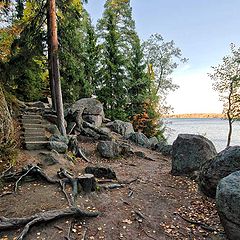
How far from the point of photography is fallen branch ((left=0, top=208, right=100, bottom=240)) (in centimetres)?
429

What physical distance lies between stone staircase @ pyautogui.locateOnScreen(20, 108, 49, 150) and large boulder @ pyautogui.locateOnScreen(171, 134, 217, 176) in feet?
16.5

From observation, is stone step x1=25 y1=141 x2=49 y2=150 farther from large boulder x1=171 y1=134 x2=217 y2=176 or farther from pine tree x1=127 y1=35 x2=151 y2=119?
pine tree x1=127 y1=35 x2=151 y2=119

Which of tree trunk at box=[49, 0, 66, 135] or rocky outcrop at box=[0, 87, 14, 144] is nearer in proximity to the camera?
rocky outcrop at box=[0, 87, 14, 144]

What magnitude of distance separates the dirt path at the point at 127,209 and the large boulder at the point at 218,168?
0.36 meters

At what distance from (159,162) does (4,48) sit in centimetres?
1149

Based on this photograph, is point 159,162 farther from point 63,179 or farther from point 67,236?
point 67,236

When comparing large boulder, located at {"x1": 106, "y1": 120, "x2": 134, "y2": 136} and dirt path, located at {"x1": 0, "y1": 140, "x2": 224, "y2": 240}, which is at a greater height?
large boulder, located at {"x1": 106, "y1": 120, "x2": 134, "y2": 136}

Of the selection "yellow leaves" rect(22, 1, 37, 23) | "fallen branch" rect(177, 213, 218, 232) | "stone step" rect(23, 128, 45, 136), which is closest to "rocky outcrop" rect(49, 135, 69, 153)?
"stone step" rect(23, 128, 45, 136)

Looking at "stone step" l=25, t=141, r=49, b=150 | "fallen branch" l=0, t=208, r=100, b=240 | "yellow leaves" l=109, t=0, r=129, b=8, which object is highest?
"yellow leaves" l=109, t=0, r=129, b=8

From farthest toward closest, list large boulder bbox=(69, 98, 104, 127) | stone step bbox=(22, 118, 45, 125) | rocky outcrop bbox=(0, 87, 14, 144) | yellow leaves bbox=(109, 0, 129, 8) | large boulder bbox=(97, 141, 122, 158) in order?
yellow leaves bbox=(109, 0, 129, 8) < large boulder bbox=(69, 98, 104, 127) < stone step bbox=(22, 118, 45, 125) < large boulder bbox=(97, 141, 122, 158) < rocky outcrop bbox=(0, 87, 14, 144)

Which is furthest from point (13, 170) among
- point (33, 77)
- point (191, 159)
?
point (33, 77)

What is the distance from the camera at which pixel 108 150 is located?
1051 cm

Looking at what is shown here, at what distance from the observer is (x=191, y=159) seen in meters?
8.22

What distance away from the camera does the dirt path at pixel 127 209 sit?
14.7 ft
